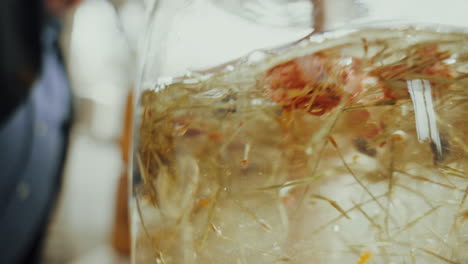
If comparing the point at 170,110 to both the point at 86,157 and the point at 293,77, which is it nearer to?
the point at 293,77

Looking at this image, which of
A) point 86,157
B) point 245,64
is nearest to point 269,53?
point 245,64

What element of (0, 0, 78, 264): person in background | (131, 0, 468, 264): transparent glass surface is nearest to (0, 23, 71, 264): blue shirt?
(0, 0, 78, 264): person in background

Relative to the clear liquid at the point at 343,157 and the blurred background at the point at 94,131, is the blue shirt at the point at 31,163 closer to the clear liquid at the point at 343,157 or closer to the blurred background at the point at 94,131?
the blurred background at the point at 94,131

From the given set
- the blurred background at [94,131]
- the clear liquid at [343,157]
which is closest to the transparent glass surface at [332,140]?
the clear liquid at [343,157]

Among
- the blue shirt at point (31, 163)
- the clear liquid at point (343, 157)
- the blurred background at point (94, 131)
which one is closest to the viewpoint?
the clear liquid at point (343, 157)

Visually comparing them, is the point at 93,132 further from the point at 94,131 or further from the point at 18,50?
the point at 18,50

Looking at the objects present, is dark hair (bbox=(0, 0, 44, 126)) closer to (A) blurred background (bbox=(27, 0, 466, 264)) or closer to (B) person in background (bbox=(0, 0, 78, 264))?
(B) person in background (bbox=(0, 0, 78, 264))
